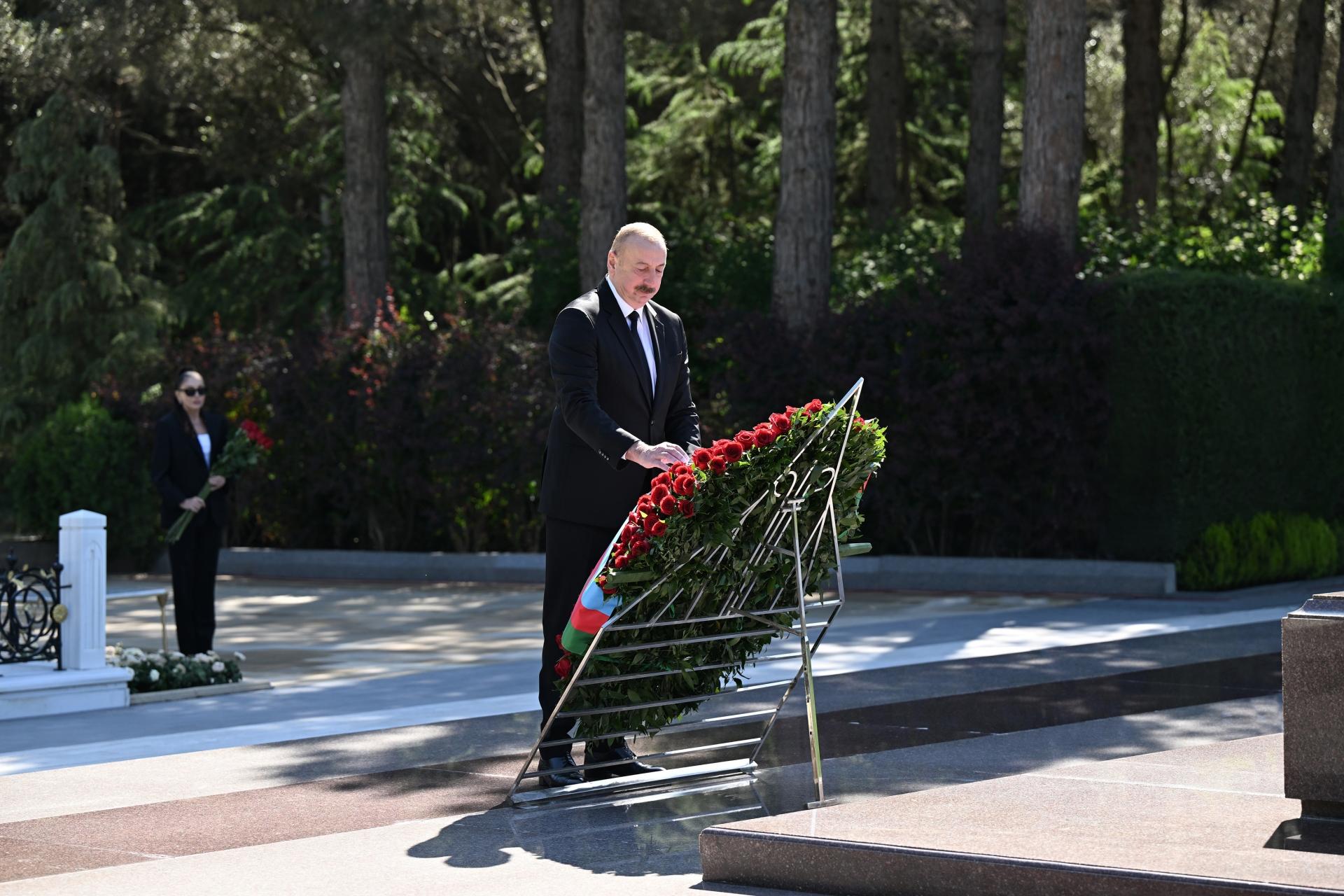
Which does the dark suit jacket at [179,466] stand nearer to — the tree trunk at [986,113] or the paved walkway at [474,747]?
the paved walkway at [474,747]

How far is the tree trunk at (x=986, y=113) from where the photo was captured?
952 inches

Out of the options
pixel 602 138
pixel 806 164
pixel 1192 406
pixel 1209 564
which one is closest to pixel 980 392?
pixel 1192 406

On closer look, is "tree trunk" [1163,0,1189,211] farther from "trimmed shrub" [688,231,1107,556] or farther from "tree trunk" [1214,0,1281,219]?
"trimmed shrub" [688,231,1107,556]

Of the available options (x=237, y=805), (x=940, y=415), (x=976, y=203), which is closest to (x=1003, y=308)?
(x=940, y=415)

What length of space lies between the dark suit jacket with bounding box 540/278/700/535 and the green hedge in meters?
9.51

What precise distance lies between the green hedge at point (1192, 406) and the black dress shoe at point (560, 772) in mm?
9915

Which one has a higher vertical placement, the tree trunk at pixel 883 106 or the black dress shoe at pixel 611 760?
the tree trunk at pixel 883 106

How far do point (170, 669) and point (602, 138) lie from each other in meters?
11.0

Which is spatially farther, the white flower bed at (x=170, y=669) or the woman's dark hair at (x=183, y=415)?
the woman's dark hair at (x=183, y=415)

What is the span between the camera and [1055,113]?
17578 mm

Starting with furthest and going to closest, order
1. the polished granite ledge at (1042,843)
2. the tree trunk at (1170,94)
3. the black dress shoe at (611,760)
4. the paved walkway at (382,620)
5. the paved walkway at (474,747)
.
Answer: the tree trunk at (1170,94) < the paved walkway at (382,620) < the black dress shoe at (611,760) < the paved walkway at (474,747) < the polished granite ledge at (1042,843)

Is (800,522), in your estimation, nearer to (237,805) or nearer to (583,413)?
(583,413)

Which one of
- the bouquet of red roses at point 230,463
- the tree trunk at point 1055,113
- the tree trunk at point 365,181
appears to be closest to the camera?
the bouquet of red roses at point 230,463

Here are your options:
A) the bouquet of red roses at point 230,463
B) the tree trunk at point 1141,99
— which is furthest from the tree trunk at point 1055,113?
the bouquet of red roses at point 230,463
